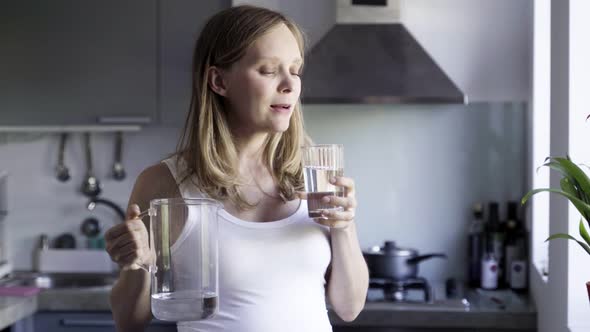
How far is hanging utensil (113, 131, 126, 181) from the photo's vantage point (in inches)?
137

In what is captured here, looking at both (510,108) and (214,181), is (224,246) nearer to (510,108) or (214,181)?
(214,181)

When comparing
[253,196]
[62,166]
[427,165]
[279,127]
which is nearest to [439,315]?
[427,165]

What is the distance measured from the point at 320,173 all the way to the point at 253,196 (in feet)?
0.62

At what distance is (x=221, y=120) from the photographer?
1.47 m

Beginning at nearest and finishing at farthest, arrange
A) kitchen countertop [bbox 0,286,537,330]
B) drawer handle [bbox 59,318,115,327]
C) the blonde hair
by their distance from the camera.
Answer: the blonde hair → kitchen countertop [bbox 0,286,537,330] → drawer handle [bbox 59,318,115,327]

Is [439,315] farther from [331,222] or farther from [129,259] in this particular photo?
[129,259]

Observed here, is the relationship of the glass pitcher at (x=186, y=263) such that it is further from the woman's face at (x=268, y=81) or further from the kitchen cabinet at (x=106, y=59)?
the kitchen cabinet at (x=106, y=59)

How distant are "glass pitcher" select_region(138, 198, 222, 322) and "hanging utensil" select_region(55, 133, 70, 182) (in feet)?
7.92

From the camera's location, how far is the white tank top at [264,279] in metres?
1.37

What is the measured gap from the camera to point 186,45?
3225mm

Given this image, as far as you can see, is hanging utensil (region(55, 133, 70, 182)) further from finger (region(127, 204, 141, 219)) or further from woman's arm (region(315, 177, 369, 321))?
finger (region(127, 204, 141, 219))

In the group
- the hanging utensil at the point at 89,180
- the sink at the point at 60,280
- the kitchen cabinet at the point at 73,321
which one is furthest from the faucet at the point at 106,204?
the kitchen cabinet at the point at 73,321

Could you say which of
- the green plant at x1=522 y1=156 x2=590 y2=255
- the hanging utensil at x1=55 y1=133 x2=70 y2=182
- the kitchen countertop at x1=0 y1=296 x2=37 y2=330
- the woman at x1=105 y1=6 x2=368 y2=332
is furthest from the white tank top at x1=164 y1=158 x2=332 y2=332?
the hanging utensil at x1=55 y1=133 x2=70 y2=182

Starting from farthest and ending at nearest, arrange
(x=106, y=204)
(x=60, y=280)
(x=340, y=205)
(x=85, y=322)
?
(x=106, y=204) → (x=60, y=280) → (x=85, y=322) → (x=340, y=205)
